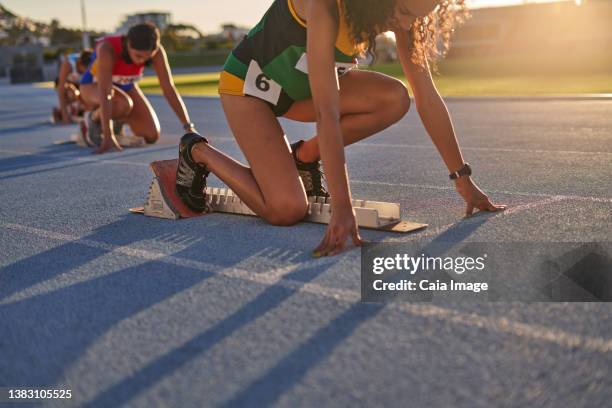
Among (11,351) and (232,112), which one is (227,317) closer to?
(11,351)

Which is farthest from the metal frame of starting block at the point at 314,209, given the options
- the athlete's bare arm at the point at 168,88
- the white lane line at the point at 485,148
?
the white lane line at the point at 485,148

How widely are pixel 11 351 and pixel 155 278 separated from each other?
89 centimetres

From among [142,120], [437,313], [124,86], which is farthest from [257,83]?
[124,86]

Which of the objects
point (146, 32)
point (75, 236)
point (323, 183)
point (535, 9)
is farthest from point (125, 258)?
point (535, 9)

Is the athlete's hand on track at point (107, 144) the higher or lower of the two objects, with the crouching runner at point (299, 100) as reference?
lower

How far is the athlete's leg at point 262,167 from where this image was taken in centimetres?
430

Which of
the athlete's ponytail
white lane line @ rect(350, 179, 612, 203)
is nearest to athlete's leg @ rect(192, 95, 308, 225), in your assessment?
white lane line @ rect(350, 179, 612, 203)

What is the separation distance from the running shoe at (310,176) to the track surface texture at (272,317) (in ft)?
1.68

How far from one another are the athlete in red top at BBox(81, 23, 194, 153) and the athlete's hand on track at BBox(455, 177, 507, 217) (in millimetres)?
3558

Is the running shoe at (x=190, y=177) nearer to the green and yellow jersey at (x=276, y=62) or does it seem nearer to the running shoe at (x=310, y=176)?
the green and yellow jersey at (x=276, y=62)

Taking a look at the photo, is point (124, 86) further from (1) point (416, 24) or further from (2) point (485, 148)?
(1) point (416, 24)

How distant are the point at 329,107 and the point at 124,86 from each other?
684cm

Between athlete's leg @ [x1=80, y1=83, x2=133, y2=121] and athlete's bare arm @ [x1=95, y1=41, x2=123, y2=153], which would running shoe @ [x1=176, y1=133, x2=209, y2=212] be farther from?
athlete's leg @ [x1=80, y1=83, x2=133, y2=121]

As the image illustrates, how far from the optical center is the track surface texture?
224 cm
